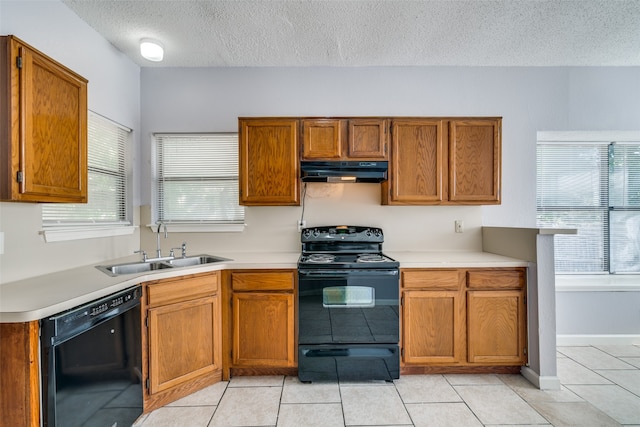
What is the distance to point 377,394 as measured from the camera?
2.13 metres

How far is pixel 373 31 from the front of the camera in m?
2.38

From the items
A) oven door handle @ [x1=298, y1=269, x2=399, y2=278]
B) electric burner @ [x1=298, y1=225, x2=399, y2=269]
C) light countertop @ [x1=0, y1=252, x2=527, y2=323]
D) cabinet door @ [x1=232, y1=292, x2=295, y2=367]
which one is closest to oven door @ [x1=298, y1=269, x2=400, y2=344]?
oven door handle @ [x1=298, y1=269, x2=399, y2=278]

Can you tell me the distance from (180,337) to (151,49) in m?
2.27

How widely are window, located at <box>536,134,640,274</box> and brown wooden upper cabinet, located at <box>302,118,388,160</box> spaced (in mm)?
1905

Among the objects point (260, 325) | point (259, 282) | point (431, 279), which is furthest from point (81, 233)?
point (431, 279)

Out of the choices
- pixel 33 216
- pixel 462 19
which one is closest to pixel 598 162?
pixel 462 19

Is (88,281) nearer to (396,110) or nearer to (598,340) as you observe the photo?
(396,110)

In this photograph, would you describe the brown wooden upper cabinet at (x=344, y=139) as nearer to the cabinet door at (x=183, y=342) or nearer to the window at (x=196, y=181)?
the window at (x=196, y=181)

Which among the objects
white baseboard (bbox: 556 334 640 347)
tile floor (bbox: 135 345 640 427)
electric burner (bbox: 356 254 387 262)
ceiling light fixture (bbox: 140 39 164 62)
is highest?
ceiling light fixture (bbox: 140 39 164 62)

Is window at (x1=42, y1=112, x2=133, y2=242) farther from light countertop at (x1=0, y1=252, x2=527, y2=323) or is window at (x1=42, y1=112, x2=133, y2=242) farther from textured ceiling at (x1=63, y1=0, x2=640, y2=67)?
textured ceiling at (x1=63, y1=0, x2=640, y2=67)

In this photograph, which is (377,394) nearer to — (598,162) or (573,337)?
(573,337)

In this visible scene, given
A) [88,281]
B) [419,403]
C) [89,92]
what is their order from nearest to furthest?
1. [88,281]
2. [419,403]
3. [89,92]

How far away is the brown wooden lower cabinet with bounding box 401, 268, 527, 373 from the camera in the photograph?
7.62 feet

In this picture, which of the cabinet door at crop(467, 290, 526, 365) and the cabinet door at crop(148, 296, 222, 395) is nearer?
the cabinet door at crop(148, 296, 222, 395)
